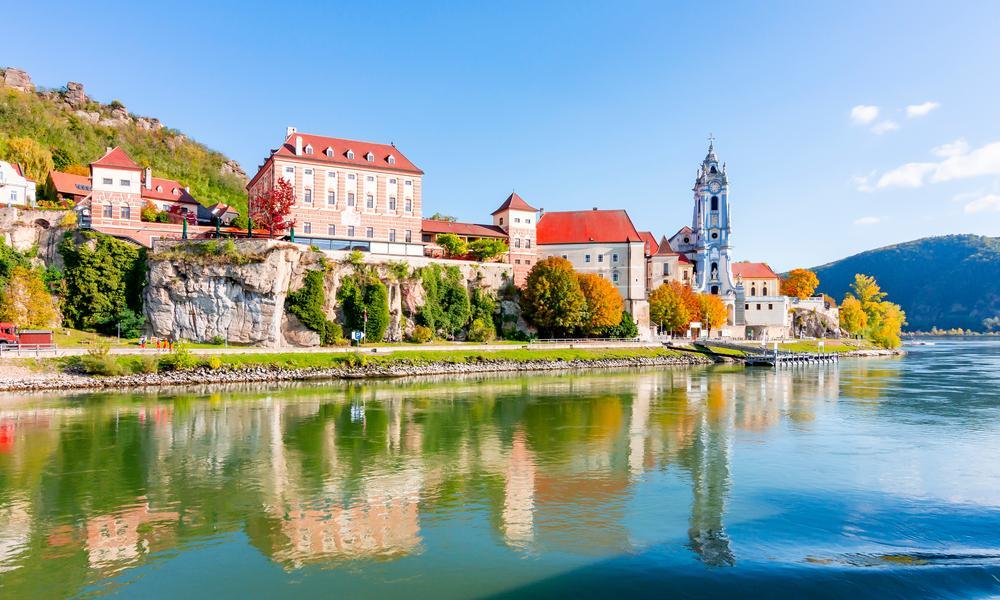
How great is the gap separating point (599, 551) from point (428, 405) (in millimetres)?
20571

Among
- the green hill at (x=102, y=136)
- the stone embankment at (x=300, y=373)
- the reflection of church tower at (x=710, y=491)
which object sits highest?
the green hill at (x=102, y=136)

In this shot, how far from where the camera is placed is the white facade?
5388cm

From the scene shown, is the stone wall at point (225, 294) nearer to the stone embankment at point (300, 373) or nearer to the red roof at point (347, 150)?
the stone embankment at point (300, 373)

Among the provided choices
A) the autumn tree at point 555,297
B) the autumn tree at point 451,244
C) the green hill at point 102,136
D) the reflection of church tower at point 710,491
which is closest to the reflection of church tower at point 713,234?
the autumn tree at point 555,297

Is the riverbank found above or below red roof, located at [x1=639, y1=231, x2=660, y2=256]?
below

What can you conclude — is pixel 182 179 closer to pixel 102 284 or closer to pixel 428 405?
pixel 102 284

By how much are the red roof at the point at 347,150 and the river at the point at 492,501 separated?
104 ft

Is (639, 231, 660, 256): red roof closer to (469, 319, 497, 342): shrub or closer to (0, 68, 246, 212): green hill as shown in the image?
(469, 319, 497, 342): shrub

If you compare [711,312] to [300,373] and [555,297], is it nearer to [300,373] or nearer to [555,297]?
[555,297]

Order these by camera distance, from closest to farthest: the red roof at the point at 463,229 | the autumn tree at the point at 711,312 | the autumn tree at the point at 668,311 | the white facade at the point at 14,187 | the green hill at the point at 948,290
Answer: the white facade at the point at 14,187, the red roof at the point at 463,229, the autumn tree at the point at 668,311, the autumn tree at the point at 711,312, the green hill at the point at 948,290

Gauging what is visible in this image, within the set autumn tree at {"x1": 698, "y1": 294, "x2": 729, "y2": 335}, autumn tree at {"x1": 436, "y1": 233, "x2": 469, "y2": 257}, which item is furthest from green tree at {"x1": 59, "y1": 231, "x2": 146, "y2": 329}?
autumn tree at {"x1": 698, "y1": 294, "x2": 729, "y2": 335}

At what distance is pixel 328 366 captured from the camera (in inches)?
1766

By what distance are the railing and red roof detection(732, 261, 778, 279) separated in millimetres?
87769

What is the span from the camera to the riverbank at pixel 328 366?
118ft
